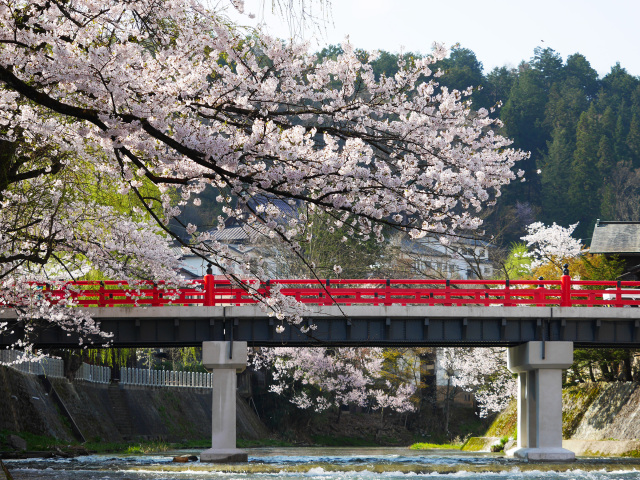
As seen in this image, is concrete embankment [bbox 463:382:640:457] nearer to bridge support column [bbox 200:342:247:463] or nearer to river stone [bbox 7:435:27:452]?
bridge support column [bbox 200:342:247:463]

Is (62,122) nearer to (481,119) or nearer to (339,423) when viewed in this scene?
(481,119)

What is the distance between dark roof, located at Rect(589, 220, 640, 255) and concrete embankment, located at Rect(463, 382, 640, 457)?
7.07m

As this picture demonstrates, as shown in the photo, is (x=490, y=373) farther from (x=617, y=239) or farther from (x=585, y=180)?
(x=585, y=180)

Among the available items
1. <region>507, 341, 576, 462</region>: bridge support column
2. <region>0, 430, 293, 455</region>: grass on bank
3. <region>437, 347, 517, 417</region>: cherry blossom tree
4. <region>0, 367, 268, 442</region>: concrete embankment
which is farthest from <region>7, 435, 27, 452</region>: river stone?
<region>437, 347, 517, 417</region>: cherry blossom tree

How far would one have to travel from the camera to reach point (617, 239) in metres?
44.7

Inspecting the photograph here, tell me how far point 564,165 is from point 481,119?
82.6 meters

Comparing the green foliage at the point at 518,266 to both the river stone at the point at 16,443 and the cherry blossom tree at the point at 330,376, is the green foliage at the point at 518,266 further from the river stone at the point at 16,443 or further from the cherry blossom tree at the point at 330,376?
the river stone at the point at 16,443

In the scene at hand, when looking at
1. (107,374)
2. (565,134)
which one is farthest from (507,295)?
(565,134)

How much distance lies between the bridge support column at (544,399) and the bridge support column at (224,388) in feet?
33.6

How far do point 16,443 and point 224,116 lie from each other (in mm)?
23177

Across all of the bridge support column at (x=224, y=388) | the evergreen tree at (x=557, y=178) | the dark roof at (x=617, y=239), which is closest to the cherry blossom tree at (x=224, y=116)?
the bridge support column at (x=224, y=388)

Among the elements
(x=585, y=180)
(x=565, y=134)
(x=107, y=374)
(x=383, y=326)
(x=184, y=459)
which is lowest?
(x=184, y=459)

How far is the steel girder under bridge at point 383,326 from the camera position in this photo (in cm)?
3038

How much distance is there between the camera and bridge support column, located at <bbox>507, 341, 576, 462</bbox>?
99.4 feet
